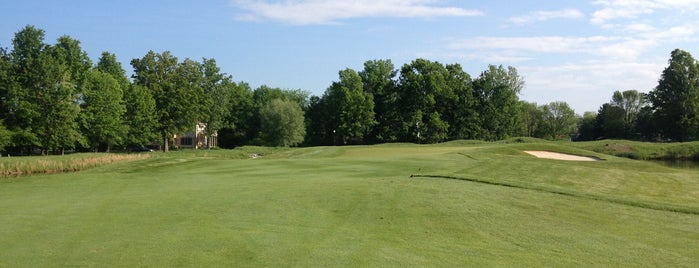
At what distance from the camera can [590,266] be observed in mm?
7734

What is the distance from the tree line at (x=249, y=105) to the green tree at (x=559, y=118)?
1680 cm

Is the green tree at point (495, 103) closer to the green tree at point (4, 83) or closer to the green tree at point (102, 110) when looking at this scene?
the green tree at point (102, 110)

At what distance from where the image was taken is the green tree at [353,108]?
263ft

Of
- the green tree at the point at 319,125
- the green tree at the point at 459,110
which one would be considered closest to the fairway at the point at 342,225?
the green tree at the point at 459,110

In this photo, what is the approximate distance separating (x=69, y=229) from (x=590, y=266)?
9.16 m

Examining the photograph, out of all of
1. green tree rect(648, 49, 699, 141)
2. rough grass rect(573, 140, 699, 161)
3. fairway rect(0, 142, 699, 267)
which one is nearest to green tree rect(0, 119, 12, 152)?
fairway rect(0, 142, 699, 267)

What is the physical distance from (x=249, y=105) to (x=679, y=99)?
69451 mm

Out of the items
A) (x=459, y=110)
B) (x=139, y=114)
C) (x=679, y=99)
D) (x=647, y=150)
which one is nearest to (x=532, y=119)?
(x=679, y=99)

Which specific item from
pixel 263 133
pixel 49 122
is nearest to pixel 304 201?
pixel 49 122

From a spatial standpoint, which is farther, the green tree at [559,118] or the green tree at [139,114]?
the green tree at [559,118]

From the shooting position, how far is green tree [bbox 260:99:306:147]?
83312 millimetres

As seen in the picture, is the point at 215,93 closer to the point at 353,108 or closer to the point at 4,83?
the point at 353,108

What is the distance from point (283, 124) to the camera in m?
83.0

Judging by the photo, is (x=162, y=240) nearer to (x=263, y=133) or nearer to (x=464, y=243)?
(x=464, y=243)
